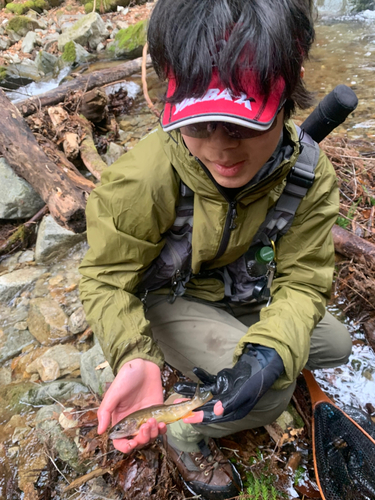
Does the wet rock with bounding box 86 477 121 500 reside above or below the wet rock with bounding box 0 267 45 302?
above

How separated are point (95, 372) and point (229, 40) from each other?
2516mm

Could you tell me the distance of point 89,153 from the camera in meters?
5.45

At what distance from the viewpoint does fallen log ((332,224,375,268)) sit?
10.7ft

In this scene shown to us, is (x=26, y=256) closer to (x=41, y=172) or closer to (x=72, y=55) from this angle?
(x=41, y=172)

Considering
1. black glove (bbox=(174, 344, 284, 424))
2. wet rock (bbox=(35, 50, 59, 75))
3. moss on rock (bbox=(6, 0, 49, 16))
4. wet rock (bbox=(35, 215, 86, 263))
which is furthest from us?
moss on rock (bbox=(6, 0, 49, 16))

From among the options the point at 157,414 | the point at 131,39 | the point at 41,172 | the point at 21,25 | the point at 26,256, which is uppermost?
the point at 157,414

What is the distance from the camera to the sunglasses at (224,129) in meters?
1.42

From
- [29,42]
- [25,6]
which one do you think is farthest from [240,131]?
[25,6]

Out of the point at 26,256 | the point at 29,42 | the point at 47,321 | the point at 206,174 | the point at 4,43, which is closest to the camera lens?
the point at 206,174

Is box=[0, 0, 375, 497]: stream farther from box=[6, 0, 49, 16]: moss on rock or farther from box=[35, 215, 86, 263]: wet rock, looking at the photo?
box=[6, 0, 49, 16]: moss on rock

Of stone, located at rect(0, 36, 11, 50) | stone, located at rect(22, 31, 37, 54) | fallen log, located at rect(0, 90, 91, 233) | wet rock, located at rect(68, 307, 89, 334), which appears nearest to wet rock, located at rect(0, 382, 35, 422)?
wet rock, located at rect(68, 307, 89, 334)

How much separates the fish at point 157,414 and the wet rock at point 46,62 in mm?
12694

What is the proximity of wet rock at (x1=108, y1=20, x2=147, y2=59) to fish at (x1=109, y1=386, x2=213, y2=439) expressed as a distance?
11639 millimetres

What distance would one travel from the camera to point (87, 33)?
12844 mm
